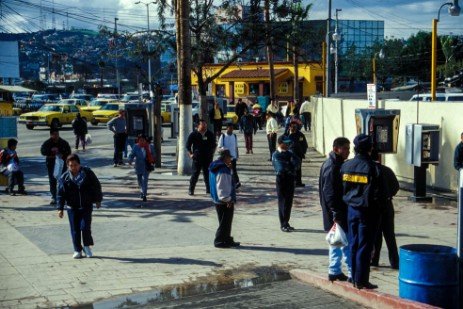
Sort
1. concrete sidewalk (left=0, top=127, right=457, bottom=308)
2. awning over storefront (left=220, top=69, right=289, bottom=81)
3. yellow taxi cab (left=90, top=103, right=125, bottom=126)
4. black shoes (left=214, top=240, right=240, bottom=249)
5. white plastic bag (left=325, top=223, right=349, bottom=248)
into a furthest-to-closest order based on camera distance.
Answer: awning over storefront (left=220, top=69, right=289, bottom=81)
yellow taxi cab (left=90, top=103, right=125, bottom=126)
black shoes (left=214, top=240, right=240, bottom=249)
concrete sidewalk (left=0, top=127, right=457, bottom=308)
white plastic bag (left=325, top=223, right=349, bottom=248)

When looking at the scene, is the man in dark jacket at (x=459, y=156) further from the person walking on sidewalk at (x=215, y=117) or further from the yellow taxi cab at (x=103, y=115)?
the yellow taxi cab at (x=103, y=115)

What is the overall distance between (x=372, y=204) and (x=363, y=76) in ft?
241

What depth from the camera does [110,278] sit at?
8.93 meters

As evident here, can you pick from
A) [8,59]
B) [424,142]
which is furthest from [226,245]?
[8,59]

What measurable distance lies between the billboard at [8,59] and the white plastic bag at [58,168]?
6272cm

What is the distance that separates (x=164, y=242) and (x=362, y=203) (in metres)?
4.64

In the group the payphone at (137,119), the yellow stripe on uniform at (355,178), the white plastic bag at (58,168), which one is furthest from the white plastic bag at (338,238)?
the payphone at (137,119)

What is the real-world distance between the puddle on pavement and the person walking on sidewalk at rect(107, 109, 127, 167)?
1313 cm

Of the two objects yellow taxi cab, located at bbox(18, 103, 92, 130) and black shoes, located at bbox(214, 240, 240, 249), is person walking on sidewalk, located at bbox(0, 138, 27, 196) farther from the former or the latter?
yellow taxi cab, located at bbox(18, 103, 92, 130)

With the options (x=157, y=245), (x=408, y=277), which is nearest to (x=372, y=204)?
(x=408, y=277)

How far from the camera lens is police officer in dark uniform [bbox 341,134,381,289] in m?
7.33

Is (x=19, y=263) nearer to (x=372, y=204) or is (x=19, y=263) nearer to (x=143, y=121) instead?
(x=372, y=204)

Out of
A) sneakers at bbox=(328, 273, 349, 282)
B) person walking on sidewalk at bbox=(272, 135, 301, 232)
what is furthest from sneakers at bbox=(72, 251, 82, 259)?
sneakers at bbox=(328, 273, 349, 282)

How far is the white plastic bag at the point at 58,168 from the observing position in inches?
560
